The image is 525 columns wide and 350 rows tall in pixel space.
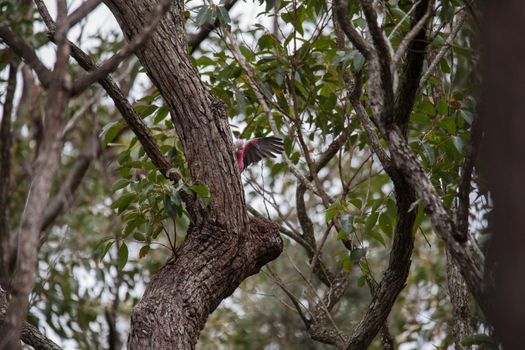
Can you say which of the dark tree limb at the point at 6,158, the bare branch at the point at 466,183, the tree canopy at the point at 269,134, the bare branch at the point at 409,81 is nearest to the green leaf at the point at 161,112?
the tree canopy at the point at 269,134

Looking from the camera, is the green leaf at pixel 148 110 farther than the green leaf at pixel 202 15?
Yes

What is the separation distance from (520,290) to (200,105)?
1.96m

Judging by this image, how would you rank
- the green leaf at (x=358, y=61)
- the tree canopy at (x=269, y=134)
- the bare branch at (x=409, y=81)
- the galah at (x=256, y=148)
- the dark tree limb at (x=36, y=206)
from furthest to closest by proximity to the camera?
the galah at (x=256, y=148), the green leaf at (x=358, y=61), the bare branch at (x=409, y=81), the tree canopy at (x=269, y=134), the dark tree limb at (x=36, y=206)

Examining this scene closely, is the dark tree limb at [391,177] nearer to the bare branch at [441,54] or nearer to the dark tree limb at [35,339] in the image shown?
the bare branch at [441,54]

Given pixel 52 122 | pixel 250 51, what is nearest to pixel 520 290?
pixel 52 122

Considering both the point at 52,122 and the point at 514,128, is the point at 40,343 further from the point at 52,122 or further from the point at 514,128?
the point at 514,128

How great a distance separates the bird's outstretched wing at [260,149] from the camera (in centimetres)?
488

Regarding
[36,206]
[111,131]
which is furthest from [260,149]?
[36,206]

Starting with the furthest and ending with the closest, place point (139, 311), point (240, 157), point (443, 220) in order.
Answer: point (240, 157), point (139, 311), point (443, 220)

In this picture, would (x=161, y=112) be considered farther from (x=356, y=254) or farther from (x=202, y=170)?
(x=356, y=254)

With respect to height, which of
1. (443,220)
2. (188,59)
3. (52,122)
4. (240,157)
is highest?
(240,157)

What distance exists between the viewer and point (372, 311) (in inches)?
138

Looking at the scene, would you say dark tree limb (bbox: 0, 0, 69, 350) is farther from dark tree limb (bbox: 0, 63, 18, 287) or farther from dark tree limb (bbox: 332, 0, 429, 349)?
dark tree limb (bbox: 0, 63, 18, 287)

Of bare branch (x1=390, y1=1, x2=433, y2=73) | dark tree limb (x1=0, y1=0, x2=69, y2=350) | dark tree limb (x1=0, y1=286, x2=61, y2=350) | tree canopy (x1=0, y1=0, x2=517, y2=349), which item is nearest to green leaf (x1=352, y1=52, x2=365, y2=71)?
tree canopy (x1=0, y1=0, x2=517, y2=349)
